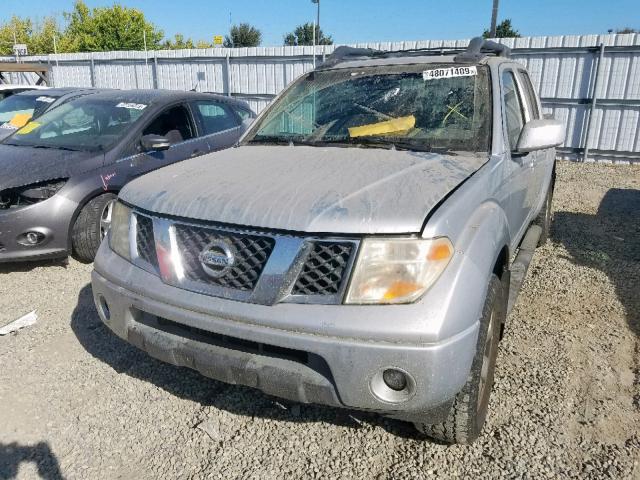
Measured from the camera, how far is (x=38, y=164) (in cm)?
434

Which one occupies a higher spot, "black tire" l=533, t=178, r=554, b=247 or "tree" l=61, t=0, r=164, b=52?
"tree" l=61, t=0, r=164, b=52

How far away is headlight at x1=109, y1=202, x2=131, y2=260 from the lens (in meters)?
2.42

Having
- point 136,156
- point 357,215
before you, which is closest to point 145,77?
point 136,156

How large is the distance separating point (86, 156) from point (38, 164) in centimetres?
39

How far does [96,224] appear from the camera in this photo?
445 centimetres

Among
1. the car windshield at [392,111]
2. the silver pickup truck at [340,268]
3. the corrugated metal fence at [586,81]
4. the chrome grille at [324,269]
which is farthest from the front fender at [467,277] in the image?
the corrugated metal fence at [586,81]

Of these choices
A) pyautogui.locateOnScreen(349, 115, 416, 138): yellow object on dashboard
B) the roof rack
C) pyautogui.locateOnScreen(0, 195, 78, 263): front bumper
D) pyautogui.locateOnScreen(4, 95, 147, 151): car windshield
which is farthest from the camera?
pyautogui.locateOnScreen(4, 95, 147, 151): car windshield

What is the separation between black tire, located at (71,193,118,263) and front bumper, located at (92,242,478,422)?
255 cm

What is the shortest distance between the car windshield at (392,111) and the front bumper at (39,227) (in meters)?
1.90

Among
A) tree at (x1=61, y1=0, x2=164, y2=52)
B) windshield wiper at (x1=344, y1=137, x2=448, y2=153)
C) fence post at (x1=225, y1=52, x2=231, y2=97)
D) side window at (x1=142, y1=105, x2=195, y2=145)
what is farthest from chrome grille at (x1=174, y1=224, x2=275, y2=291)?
tree at (x1=61, y1=0, x2=164, y2=52)

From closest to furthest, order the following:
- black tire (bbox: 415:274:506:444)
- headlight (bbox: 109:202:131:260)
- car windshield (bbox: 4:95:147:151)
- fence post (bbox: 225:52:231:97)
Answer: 1. black tire (bbox: 415:274:506:444)
2. headlight (bbox: 109:202:131:260)
3. car windshield (bbox: 4:95:147:151)
4. fence post (bbox: 225:52:231:97)

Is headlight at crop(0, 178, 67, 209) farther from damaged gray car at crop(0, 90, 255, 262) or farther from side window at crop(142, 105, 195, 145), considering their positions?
side window at crop(142, 105, 195, 145)

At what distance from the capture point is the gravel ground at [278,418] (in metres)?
2.21

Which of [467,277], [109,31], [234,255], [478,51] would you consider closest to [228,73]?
[478,51]
